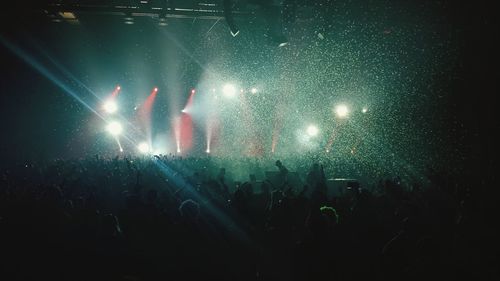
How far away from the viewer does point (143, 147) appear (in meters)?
24.3

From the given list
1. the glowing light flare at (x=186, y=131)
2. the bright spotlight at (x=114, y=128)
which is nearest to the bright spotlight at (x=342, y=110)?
the glowing light flare at (x=186, y=131)

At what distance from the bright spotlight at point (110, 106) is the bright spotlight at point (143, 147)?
3.29 metres

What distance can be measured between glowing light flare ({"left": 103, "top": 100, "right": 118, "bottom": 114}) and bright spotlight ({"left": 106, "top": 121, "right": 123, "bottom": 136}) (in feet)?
2.88

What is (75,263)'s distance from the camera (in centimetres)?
392

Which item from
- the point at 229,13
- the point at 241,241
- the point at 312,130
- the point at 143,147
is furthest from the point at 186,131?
the point at 241,241

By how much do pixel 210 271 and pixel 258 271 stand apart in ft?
1.76

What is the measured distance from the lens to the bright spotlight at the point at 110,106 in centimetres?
2170

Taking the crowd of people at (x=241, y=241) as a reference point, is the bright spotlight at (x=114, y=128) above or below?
above

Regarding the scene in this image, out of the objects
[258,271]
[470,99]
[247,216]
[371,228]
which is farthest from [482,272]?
[470,99]

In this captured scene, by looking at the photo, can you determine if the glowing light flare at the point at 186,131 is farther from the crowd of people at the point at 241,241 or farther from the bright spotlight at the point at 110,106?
the crowd of people at the point at 241,241

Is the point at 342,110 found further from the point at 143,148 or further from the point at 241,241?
the point at 241,241

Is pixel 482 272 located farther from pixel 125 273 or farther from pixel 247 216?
pixel 125 273

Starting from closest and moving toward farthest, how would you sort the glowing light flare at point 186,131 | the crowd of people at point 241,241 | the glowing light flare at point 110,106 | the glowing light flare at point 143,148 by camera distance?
the crowd of people at point 241,241, the glowing light flare at point 110,106, the glowing light flare at point 143,148, the glowing light flare at point 186,131

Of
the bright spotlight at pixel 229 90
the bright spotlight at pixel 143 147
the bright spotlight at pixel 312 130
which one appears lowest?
the bright spotlight at pixel 312 130
